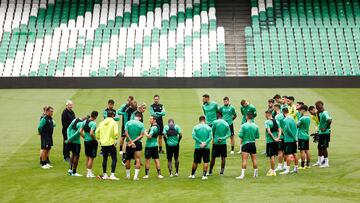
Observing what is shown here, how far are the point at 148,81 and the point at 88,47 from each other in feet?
21.9

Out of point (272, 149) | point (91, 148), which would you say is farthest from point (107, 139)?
point (272, 149)

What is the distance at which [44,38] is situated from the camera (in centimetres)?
4459

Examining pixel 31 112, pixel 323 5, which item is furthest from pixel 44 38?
pixel 323 5

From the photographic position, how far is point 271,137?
798 inches

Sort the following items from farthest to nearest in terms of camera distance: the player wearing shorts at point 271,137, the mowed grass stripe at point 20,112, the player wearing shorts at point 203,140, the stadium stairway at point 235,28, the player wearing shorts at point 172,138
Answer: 1. the stadium stairway at point 235,28
2. the mowed grass stripe at point 20,112
3. the player wearing shorts at point 271,137
4. the player wearing shorts at point 172,138
5. the player wearing shorts at point 203,140

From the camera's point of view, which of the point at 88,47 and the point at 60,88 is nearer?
the point at 60,88

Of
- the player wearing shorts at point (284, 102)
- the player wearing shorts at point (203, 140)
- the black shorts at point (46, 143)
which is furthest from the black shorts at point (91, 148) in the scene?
the player wearing shorts at point (284, 102)

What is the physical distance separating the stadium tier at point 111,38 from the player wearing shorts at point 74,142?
20824mm

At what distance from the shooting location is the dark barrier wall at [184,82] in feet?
128

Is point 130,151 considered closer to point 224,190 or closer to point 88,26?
point 224,190

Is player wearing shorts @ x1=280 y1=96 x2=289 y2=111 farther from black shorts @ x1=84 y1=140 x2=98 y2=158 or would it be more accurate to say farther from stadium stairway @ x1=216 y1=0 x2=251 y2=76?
stadium stairway @ x1=216 y1=0 x2=251 y2=76

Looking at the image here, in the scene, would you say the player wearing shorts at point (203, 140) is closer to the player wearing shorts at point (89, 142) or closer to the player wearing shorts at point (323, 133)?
the player wearing shorts at point (89, 142)

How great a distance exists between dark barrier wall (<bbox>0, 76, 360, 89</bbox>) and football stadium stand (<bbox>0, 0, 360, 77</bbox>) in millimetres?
2098

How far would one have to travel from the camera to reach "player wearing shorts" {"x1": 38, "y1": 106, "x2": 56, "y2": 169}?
21062 mm
